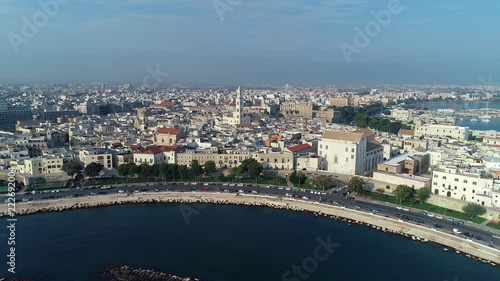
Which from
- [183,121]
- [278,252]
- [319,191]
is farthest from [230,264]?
[183,121]

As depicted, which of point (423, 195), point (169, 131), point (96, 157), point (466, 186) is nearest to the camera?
point (466, 186)

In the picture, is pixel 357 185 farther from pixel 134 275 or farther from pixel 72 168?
pixel 72 168

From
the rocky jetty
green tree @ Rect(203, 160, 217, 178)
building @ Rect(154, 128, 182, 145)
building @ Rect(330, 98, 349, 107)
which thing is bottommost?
the rocky jetty

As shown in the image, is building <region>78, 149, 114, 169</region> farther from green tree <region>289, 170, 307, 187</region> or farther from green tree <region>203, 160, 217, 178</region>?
green tree <region>289, 170, 307, 187</region>

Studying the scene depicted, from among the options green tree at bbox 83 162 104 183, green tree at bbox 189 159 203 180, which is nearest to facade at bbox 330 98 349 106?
green tree at bbox 189 159 203 180

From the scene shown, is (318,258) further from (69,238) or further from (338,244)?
(69,238)

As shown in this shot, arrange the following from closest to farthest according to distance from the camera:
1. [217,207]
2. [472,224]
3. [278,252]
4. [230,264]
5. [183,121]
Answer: [230,264] < [278,252] < [472,224] < [217,207] < [183,121]

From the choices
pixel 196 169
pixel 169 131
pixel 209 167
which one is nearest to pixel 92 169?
pixel 196 169
